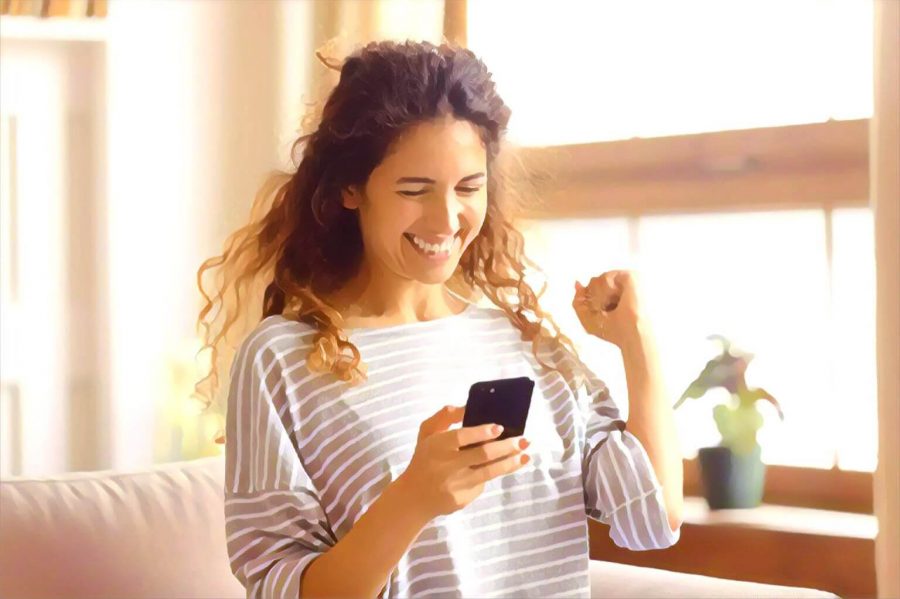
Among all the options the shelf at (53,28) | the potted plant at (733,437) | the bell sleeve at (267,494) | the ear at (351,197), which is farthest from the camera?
the shelf at (53,28)

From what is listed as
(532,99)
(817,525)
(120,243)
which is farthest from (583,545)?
(120,243)

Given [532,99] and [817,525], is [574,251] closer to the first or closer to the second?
[532,99]

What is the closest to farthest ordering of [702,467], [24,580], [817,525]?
[24,580]
[817,525]
[702,467]

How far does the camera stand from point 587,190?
2305 mm

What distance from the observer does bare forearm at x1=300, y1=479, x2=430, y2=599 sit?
1114mm

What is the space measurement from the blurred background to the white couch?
341 mm

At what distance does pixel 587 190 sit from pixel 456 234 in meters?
1.06

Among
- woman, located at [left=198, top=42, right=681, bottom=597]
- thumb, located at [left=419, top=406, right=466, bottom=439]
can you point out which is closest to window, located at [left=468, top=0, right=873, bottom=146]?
woman, located at [left=198, top=42, right=681, bottom=597]

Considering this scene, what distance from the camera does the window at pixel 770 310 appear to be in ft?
6.81

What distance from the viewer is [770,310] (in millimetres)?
2156

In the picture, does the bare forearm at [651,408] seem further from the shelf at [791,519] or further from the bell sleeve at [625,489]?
the shelf at [791,519]

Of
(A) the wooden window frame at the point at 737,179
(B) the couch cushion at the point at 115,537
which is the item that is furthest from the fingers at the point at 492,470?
(A) the wooden window frame at the point at 737,179

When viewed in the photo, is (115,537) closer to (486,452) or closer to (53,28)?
(486,452)

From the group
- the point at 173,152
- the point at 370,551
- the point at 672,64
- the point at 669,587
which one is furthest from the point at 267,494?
the point at 173,152
